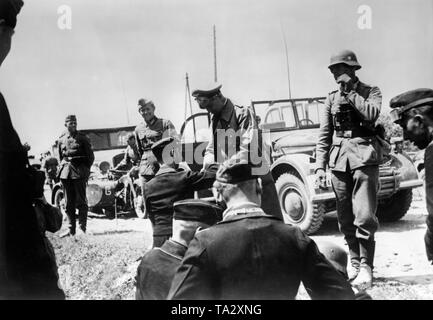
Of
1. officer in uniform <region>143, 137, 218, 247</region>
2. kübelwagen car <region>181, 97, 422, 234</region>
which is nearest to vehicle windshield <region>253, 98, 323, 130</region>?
kübelwagen car <region>181, 97, 422, 234</region>

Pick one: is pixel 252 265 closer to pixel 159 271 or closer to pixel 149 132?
pixel 159 271

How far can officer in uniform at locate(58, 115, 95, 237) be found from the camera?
273 inches

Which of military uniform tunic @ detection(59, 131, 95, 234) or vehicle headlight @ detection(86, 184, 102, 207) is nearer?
military uniform tunic @ detection(59, 131, 95, 234)

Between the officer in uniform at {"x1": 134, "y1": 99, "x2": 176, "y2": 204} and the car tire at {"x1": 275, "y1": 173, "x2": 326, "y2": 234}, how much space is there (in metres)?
1.44

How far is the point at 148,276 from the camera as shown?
2.31 metres

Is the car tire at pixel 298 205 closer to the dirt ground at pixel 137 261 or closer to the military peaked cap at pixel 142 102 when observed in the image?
the dirt ground at pixel 137 261

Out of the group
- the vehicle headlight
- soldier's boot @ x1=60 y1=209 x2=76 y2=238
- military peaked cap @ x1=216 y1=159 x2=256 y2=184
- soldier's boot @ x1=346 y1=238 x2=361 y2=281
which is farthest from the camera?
the vehicle headlight

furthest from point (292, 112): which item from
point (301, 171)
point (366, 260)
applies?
point (366, 260)

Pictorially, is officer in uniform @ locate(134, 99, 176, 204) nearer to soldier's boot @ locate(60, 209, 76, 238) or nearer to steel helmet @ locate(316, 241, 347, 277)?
soldier's boot @ locate(60, 209, 76, 238)

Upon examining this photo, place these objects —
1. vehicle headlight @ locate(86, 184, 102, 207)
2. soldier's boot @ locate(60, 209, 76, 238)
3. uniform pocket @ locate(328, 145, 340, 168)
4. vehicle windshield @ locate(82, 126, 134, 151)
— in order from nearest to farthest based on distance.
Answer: uniform pocket @ locate(328, 145, 340, 168) < soldier's boot @ locate(60, 209, 76, 238) < vehicle headlight @ locate(86, 184, 102, 207) < vehicle windshield @ locate(82, 126, 134, 151)

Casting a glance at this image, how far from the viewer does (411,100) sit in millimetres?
2436

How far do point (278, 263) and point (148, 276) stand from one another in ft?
2.44

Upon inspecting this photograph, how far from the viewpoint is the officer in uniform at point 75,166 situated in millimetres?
6922

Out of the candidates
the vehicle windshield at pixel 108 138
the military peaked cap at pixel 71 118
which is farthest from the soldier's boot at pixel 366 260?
the vehicle windshield at pixel 108 138
